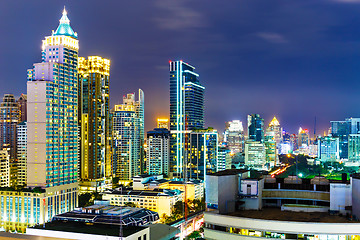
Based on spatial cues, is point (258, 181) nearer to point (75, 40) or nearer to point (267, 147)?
point (75, 40)

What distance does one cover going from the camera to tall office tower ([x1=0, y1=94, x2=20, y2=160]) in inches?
2044

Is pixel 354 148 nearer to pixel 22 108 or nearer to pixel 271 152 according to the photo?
pixel 271 152

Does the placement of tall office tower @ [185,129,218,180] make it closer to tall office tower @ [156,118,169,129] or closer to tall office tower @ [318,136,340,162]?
tall office tower @ [156,118,169,129]

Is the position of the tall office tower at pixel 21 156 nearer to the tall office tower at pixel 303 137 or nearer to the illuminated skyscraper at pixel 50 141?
the illuminated skyscraper at pixel 50 141

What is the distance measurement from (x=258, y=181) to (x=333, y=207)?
2.27 metres

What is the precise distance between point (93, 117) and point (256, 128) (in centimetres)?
4334

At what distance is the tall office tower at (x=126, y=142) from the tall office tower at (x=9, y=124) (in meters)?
13.0

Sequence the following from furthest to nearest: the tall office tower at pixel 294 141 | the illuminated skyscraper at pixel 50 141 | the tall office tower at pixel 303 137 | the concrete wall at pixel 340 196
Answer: the tall office tower at pixel 303 137 → the tall office tower at pixel 294 141 → the illuminated skyscraper at pixel 50 141 → the concrete wall at pixel 340 196

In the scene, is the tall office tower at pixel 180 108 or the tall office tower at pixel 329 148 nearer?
the tall office tower at pixel 180 108

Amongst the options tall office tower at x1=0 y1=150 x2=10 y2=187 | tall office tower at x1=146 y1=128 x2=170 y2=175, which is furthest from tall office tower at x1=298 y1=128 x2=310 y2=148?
tall office tower at x1=0 y1=150 x2=10 y2=187

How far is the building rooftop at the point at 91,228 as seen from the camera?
46.9 feet

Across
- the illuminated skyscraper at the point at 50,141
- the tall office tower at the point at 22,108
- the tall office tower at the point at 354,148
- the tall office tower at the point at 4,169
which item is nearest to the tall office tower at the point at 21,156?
the tall office tower at the point at 4,169

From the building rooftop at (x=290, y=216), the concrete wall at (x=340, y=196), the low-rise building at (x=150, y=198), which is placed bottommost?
the low-rise building at (x=150, y=198)

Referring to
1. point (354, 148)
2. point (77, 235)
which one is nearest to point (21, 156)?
point (77, 235)
